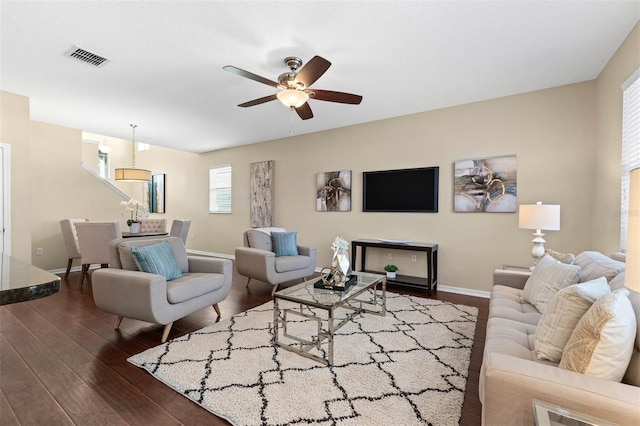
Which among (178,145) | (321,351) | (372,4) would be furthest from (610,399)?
(178,145)

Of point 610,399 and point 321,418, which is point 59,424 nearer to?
point 321,418

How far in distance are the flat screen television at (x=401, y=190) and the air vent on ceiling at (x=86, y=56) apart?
3.63m

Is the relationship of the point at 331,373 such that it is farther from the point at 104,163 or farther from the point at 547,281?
the point at 104,163

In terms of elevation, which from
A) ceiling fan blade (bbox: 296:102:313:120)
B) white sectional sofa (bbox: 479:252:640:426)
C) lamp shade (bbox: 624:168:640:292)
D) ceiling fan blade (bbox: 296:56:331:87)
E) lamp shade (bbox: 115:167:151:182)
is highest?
ceiling fan blade (bbox: 296:56:331:87)

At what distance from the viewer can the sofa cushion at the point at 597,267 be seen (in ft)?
5.83

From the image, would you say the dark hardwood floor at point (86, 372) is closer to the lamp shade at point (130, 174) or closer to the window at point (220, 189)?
the lamp shade at point (130, 174)

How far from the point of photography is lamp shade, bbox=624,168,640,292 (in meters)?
0.89

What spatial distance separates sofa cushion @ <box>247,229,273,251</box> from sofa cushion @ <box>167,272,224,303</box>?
124 centimetres

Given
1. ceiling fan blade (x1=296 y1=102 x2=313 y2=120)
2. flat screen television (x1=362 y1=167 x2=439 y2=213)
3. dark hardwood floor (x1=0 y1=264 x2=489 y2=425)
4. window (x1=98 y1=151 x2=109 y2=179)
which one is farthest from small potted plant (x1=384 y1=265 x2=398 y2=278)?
window (x1=98 y1=151 x2=109 y2=179)

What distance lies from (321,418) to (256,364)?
0.72 metres

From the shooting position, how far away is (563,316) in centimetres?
139

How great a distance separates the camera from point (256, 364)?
213 cm

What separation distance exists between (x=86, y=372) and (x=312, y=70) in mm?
2796

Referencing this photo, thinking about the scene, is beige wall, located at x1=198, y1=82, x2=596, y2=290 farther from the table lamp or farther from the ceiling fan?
the ceiling fan
